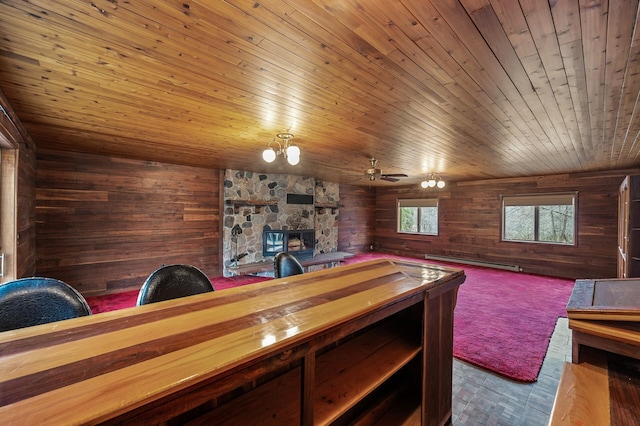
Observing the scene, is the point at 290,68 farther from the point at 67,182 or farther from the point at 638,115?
the point at 67,182

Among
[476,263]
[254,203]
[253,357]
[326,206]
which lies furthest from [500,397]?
[326,206]

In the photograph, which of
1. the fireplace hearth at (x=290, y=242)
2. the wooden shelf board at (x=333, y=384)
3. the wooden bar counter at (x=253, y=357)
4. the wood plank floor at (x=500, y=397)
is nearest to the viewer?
the wooden bar counter at (x=253, y=357)

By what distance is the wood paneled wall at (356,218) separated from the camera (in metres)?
8.90

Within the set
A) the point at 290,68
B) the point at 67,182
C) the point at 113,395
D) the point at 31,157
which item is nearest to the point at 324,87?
the point at 290,68

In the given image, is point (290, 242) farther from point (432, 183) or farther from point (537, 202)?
point (537, 202)

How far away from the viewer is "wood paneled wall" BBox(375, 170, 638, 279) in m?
5.78

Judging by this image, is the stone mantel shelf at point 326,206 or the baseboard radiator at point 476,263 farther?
the stone mantel shelf at point 326,206

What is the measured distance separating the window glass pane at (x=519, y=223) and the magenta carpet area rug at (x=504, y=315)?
37.8 inches

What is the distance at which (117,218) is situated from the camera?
4.95 meters

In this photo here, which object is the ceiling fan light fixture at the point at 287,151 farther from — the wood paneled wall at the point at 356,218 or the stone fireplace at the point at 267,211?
the wood paneled wall at the point at 356,218

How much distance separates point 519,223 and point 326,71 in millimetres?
7039

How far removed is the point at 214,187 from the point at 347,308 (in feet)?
18.1

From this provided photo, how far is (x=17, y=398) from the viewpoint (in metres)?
0.60

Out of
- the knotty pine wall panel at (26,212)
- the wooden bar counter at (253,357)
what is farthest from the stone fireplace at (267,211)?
the wooden bar counter at (253,357)
